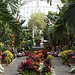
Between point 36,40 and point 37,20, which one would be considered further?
point 36,40

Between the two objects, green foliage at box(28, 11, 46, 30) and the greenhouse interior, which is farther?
green foliage at box(28, 11, 46, 30)

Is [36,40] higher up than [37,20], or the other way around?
[37,20]

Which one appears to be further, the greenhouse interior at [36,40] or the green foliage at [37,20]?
the green foliage at [37,20]

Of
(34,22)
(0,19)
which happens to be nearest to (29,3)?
(34,22)

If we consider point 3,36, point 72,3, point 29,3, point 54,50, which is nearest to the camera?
point 72,3

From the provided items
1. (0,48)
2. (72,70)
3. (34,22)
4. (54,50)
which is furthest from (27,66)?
(34,22)

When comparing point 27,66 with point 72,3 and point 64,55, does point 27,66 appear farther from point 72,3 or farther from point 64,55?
point 64,55

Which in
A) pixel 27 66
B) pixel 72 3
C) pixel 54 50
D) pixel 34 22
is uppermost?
pixel 72 3

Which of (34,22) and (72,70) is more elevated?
(34,22)

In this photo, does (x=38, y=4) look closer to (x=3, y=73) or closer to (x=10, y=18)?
(x=3, y=73)

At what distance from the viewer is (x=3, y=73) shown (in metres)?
5.09

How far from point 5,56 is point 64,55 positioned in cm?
264

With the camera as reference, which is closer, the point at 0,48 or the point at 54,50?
the point at 0,48

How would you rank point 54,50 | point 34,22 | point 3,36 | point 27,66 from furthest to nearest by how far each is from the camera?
point 34,22
point 54,50
point 3,36
point 27,66
